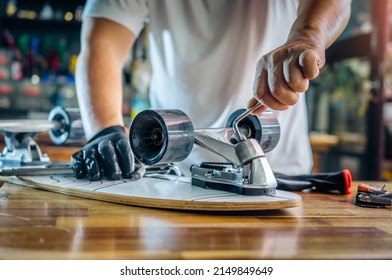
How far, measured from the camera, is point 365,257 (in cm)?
68

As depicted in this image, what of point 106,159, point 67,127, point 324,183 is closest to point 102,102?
point 67,127

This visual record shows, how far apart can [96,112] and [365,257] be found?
2.81ft

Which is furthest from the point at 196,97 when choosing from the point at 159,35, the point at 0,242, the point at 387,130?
the point at 387,130

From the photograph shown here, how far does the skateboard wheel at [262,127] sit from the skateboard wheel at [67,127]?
42cm

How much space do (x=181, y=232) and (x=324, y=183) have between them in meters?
0.51

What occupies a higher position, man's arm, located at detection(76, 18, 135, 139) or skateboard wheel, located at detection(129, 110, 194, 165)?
man's arm, located at detection(76, 18, 135, 139)

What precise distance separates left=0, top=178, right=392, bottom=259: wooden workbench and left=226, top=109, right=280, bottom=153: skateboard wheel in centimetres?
15

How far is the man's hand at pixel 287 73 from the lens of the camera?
0.90m

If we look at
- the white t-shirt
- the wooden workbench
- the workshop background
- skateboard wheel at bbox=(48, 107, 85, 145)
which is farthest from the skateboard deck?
the workshop background

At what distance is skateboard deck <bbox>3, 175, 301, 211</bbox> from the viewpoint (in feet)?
3.00

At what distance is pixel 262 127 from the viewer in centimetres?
110

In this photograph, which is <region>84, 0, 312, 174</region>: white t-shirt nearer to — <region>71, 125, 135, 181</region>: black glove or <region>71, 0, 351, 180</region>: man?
<region>71, 0, 351, 180</region>: man

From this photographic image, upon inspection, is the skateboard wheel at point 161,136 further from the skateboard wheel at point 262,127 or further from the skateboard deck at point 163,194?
the skateboard wheel at point 262,127

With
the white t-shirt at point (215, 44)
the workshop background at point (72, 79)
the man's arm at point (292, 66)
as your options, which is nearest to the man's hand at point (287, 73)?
the man's arm at point (292, 66)
